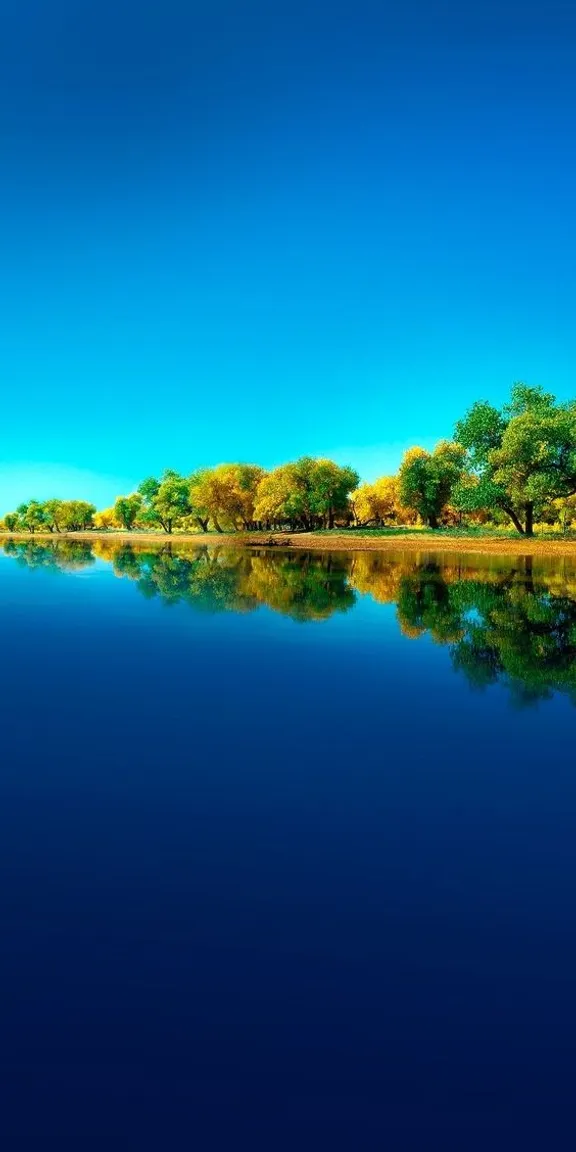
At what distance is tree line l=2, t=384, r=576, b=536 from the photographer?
61.3 meters

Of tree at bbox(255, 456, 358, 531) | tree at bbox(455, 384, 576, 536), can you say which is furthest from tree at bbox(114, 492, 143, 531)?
tree at bbox(455, 384, 576, 536)

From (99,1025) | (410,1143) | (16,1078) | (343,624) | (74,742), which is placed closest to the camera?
(410,1143)

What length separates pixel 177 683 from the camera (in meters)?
13.1

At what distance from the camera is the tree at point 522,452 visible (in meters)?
60.4

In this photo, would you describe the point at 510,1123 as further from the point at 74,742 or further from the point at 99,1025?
the point at 74,742

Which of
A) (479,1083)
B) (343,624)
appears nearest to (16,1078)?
(479,1083)

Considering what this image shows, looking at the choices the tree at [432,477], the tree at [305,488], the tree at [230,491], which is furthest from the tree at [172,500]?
the tree at [432,477]

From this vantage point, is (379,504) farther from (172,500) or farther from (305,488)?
(172,500)

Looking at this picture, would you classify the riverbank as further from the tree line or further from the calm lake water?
the calm lake water

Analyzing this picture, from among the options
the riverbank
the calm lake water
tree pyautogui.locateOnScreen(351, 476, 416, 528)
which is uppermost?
tree pyautogui.locateOnScreen(351, 476, 416, 528)

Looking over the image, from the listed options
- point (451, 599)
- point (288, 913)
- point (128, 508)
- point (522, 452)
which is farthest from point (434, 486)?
point (128, 508)

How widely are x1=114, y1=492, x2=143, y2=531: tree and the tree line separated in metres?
17.0

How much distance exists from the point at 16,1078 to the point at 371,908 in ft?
9.27

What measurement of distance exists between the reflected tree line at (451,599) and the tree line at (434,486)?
574 inches
